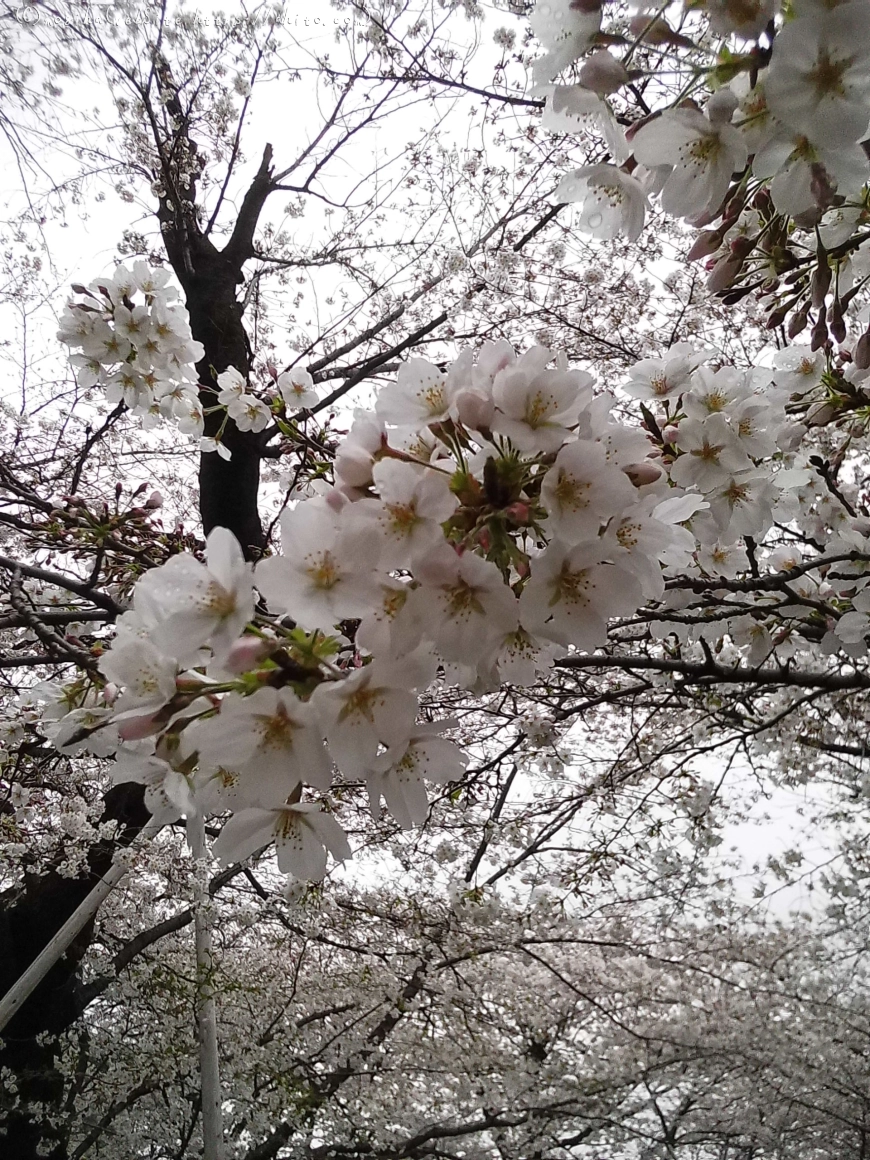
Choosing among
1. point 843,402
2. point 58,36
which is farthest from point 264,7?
point 843,402

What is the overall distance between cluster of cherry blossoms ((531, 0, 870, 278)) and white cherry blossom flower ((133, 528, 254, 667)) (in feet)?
2.13

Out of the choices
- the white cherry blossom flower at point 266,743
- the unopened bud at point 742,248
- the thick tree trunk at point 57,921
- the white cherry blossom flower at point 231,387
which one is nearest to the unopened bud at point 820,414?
the unopened bud at point 742,248

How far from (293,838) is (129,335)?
69.8 inches

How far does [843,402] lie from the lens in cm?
150

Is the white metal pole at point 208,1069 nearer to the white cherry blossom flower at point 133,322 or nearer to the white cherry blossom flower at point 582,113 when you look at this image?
the white cherry blossom flower at point 133,322

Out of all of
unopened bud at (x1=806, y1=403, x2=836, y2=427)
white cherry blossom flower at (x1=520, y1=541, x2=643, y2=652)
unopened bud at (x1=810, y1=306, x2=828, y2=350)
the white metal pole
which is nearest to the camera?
white cherry blossom flower at (x1=520, y1=541, x2=643, y2=652)

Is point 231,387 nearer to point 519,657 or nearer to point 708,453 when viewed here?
point 708,453

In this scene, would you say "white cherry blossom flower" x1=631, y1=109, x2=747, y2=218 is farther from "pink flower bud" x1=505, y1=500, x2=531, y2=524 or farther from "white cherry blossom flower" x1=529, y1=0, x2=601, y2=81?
"pink flower bud" x1=505, y1=500, x2=531, y2=524

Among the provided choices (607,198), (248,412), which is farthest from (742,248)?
(248,412)

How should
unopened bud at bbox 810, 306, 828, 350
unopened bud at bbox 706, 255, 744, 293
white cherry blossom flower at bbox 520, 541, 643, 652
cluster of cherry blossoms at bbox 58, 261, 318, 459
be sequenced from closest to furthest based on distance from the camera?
white cherry blossom flower at bbox 520, 541, 643, 652
unopened bud at bbox 706, 255, 744, 293
unopened bud at bbox 810, 306, 828, 350
cluster of cherry blossoms at bbox 58, 261, 318, 459

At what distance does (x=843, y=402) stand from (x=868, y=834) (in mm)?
4616

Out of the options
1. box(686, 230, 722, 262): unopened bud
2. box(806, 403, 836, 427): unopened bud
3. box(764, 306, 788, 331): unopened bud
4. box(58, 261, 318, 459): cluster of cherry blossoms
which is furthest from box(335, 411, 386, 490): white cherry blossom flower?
box(58, 261, 318, 459): cluster of cherry blossoms

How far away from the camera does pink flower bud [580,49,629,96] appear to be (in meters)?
0.76

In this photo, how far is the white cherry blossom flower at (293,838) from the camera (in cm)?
78
